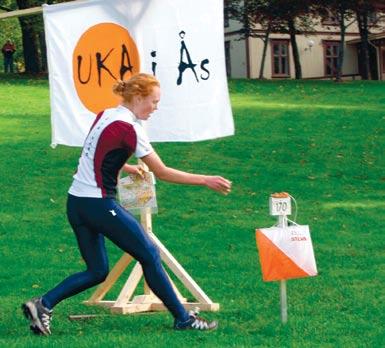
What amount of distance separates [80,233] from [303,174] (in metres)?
12.2

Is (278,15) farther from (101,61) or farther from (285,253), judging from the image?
(285,253)

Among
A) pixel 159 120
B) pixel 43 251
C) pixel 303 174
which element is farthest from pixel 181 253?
pixel 303 174

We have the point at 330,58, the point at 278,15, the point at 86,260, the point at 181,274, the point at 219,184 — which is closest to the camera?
the point at 219,184

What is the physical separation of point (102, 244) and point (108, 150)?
0.82 m

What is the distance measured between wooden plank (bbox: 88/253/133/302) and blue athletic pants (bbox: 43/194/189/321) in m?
0.98

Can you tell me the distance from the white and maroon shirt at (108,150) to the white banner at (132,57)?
1325 millimetres

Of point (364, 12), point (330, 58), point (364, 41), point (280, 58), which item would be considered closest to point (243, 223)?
point (364, 12)

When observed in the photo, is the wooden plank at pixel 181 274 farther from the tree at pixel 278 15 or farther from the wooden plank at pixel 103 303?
the tree at pixel 278 15

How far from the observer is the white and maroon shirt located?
7949mm

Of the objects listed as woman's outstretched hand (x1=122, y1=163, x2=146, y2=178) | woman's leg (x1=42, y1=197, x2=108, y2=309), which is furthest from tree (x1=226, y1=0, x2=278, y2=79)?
woman's leg (x1=42, y1=197, x2=108, y2=309)

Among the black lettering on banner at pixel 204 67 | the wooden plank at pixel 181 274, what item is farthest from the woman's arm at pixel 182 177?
the black lettering on banner at pixel 204 67

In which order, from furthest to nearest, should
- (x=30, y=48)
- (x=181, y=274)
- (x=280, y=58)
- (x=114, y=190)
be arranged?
(x=280, y=58) → (x=30, y=48) → (x=181, y=274) → (x=114, y=190)

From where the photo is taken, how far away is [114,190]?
8117 millimetres

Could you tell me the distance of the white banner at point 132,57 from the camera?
30.8ft
